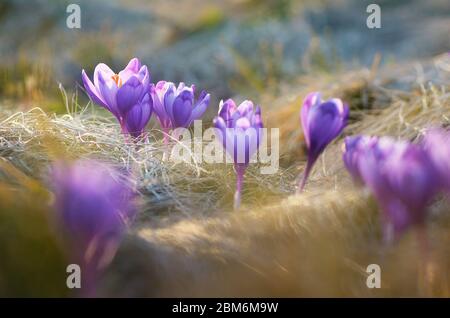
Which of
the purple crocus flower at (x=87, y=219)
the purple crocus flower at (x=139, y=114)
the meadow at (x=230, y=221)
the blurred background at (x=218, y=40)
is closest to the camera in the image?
the purple crocus flower at (x=87, y=219)

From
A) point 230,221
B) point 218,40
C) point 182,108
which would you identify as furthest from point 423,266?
point 218,40

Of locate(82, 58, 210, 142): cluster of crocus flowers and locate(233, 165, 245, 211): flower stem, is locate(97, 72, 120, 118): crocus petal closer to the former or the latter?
locate(82, 58, 210, 142): cluster of crocus flowers

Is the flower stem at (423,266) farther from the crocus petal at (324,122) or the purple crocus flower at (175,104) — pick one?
the purple crocus flower at (175,104)

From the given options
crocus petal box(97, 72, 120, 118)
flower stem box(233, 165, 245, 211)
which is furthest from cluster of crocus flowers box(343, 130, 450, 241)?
crocus petal box(97, 72, 120, 118)

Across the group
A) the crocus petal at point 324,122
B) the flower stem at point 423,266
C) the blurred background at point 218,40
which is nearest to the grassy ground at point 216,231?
the flower stem at point 423,266

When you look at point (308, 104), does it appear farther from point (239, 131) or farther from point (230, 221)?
point (230, 221)
